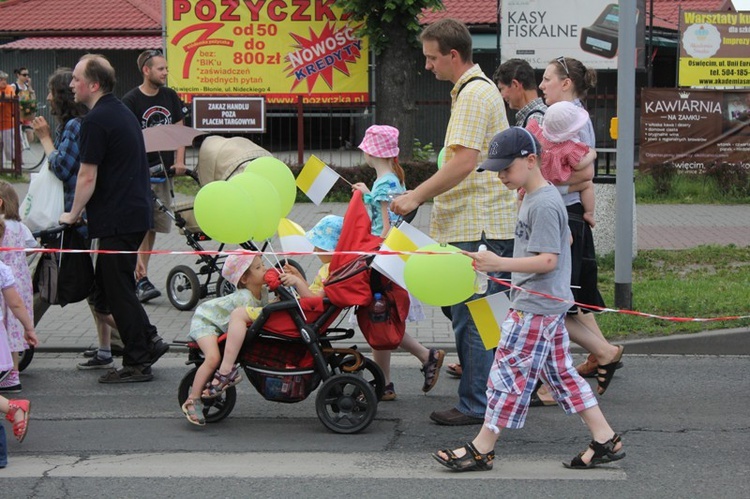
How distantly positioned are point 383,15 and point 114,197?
965cm

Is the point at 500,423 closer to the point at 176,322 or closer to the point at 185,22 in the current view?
the point at 176,322

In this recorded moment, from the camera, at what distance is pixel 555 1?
639 inches

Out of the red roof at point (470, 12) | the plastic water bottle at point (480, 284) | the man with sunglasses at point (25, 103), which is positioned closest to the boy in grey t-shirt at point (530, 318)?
the plastic water bottle at point (480, 284)

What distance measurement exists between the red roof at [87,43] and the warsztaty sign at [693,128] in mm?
13128

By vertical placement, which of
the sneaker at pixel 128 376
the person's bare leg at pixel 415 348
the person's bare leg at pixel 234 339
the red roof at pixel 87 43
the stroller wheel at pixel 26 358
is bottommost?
the sneaker at pixel 128 376

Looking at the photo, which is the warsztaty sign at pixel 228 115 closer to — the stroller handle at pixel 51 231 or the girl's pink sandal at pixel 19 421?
the stroller handle at pixel 51 231

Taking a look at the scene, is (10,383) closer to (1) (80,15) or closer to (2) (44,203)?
(2) (44,203)

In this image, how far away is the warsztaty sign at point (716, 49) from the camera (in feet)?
65.3

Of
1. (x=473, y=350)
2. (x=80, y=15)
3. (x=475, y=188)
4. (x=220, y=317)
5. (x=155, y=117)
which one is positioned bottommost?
(x=473, y=350)

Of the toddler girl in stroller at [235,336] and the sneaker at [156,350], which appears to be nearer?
the toddler girl in stroller at [235,336]

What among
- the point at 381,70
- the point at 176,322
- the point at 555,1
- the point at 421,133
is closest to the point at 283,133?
the point at 381,70

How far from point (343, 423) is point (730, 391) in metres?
2.49

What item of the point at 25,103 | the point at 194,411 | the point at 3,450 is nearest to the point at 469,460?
the point at 194,411

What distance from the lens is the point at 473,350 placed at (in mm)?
5949
